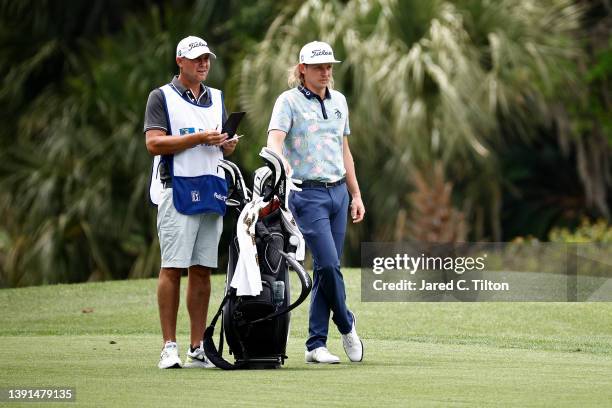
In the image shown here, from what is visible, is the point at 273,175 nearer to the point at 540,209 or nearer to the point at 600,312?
the point at 600,312

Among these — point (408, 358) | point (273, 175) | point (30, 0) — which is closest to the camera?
point (273, 175)

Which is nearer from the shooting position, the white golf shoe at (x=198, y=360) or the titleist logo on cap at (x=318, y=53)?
the white golf shoe at (x=198, y=360)

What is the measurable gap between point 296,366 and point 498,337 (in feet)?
9.18

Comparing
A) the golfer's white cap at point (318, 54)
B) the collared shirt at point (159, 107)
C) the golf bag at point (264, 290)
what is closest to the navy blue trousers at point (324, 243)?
the golf bag at point (264, 290)

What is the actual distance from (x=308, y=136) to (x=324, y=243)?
2.19 feet

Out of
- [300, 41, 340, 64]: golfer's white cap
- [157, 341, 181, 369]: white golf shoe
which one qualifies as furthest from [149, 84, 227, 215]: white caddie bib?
[157, 341, 181, 369]: white golf shoe

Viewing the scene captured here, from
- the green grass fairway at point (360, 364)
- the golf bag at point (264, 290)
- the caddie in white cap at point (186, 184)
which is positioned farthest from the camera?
the caddie in white cap at point (186, 184)

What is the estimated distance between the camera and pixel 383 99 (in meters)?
21.5

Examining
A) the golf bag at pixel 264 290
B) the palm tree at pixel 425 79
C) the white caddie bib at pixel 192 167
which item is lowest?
the golf bag at pixel 264 290

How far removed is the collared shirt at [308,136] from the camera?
8883 millimetres

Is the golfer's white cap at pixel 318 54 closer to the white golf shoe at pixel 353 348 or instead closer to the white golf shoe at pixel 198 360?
the white golf shoe at pixel 353 348

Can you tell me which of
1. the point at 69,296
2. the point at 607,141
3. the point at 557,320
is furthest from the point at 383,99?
the point at 557,320

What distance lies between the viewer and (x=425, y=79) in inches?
850

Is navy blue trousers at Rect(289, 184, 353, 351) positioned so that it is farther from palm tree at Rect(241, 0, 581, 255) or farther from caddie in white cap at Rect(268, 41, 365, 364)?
palm tree at Rect(241, 0, 581, 255)
